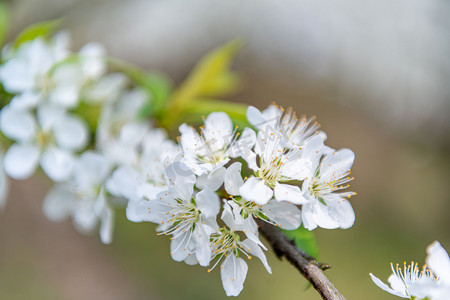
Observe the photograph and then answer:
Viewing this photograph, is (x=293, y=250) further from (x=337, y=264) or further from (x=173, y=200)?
(x=337, y=264)

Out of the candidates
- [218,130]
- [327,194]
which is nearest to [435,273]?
[327,194]

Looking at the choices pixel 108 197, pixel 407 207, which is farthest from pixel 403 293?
pixel 407 207

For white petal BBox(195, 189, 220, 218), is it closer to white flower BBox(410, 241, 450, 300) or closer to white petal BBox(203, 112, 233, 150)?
white petal BBox(203, 112, 233, 150)

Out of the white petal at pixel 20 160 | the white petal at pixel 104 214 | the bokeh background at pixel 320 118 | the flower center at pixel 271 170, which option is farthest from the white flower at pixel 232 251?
the bokeh background at pixel 320 118

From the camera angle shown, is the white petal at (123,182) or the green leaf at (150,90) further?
the green leaf at (150,90)

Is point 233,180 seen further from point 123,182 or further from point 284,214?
point 123,182

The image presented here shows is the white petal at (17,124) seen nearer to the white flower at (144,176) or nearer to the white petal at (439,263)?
the white flower at (144,176)

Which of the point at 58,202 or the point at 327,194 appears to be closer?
the point at 327,194

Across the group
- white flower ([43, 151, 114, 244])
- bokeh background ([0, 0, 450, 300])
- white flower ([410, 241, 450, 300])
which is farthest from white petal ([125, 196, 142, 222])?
bokeh background ([0, 0, 450, 300])
